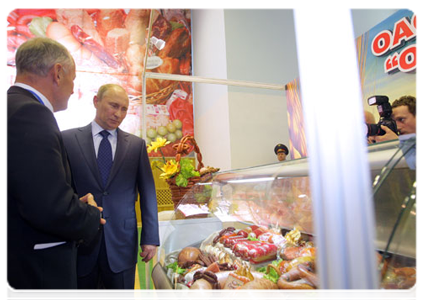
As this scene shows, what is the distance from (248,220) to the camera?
5.17ft

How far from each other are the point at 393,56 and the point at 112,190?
253 cm

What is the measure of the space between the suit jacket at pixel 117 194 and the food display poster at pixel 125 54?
138 inches

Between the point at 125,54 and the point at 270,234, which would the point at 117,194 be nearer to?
the point at 270,234

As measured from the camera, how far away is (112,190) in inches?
65.1

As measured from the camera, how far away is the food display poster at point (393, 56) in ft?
7.70

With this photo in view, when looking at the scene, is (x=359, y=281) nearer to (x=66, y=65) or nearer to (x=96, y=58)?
(x=66, y=65)

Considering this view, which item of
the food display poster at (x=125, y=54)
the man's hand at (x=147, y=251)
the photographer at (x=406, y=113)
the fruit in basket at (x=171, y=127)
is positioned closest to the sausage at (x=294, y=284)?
the man's hand at (x=147, y=251)

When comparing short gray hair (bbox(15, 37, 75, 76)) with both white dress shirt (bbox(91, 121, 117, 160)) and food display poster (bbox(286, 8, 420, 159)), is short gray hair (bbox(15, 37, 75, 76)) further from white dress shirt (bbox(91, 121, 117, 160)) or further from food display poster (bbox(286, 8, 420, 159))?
food display poster (bbox(286, 8, 420, 159))

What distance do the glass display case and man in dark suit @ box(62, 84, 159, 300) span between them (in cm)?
20

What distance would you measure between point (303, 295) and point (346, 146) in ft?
2.68

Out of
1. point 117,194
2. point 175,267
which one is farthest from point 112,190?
point 175,267

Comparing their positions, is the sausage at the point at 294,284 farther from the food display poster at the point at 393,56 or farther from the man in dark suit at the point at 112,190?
the food display poster at the point at 393,56

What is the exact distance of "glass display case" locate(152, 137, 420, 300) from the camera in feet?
2.15

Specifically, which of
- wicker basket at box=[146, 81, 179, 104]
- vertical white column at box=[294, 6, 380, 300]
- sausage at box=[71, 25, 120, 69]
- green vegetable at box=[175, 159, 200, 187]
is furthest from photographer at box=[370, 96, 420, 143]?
sausage at box=[71, 25, 120, 69]
